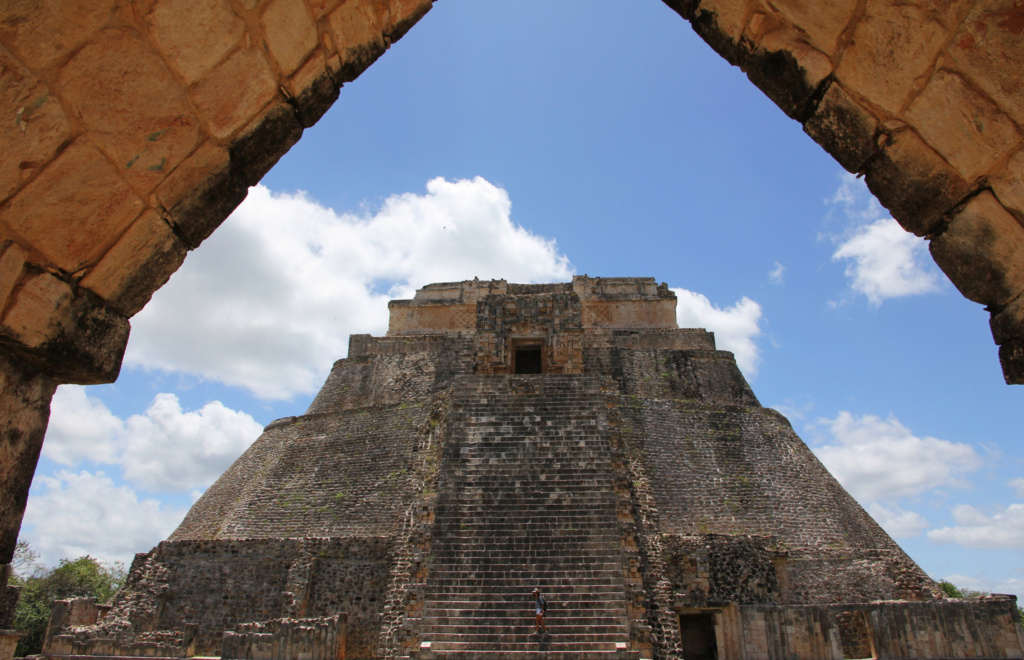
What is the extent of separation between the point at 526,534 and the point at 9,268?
10338 mm

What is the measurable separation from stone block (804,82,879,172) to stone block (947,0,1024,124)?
27cm

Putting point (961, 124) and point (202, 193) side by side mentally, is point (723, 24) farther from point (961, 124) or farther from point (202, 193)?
point (202, 193)

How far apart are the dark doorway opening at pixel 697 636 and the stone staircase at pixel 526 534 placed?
8.89ft

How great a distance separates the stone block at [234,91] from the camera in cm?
167

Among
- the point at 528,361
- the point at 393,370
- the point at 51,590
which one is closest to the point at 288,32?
the point at 393,370

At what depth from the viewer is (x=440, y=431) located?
1368cm

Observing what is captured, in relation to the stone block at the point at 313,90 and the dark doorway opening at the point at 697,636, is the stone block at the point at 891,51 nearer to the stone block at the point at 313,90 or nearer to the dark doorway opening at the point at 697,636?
the stone block at the point at 313,90

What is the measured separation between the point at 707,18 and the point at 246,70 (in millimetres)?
1478

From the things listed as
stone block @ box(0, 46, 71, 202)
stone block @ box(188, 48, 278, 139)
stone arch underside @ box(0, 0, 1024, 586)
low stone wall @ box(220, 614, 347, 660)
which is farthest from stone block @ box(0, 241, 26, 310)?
low stone wall @ box(220, 614, 347, 660)

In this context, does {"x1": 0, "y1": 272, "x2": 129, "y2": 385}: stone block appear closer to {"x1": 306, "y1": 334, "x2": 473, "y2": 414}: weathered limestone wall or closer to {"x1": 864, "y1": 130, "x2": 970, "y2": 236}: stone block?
{"x1": 864, "y1": 130, "x2": 970, "y2": 236}: stone block

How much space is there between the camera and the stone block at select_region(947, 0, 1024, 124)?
148 centimetres

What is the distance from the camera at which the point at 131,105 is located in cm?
156

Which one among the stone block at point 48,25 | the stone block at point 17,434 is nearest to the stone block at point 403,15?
the stone block at point 48,25

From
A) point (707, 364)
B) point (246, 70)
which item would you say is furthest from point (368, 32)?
point (707, 364)
